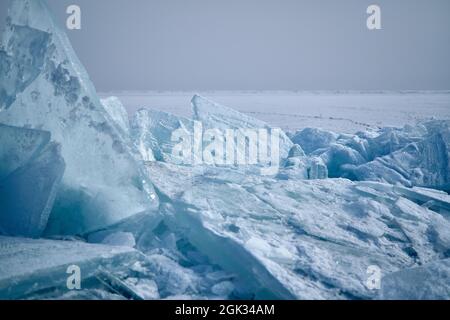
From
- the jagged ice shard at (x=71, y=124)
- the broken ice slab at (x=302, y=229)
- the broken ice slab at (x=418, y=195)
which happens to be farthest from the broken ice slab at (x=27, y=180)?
the broken ice slab at (x=418, y=195)

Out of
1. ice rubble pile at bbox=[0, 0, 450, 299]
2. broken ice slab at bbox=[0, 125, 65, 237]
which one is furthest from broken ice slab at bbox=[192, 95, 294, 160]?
broken ice slab at bbox=[0, 125, 65, 237]

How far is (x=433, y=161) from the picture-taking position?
341 centimetres

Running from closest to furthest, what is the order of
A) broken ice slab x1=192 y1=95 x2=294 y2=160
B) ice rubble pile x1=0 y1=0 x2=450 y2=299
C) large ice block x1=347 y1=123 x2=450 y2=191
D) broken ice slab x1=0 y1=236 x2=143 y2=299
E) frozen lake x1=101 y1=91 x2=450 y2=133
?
broken ice slab x1=0 y1=236 x2=143 y2=299 → ice rubble pile x1=0 y1=0 x2=450 y2=299 → large ice block x1=347 y1=123 x2=450 y2=191 → broken ice slab x1=192 y1=95 x2=294 y2=160 → frozen lake x1=101 y1=91 x2=450 y2=133

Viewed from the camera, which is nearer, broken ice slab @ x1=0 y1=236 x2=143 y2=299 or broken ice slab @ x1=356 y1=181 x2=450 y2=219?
broken ice slab @ x1=0 y1=236 x2=143 y2=299

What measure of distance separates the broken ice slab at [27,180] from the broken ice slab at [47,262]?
0.44 ft

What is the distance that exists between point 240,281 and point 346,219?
103cm

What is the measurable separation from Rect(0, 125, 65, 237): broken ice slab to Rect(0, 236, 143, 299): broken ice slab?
0.13 m

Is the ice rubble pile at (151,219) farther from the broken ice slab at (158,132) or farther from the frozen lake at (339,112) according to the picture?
the frozen lake at (339,112)

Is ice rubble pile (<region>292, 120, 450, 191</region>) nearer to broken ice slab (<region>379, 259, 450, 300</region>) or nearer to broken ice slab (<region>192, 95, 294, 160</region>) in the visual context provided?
broken ice slab (<region>192, 95, 294, 160</region>)

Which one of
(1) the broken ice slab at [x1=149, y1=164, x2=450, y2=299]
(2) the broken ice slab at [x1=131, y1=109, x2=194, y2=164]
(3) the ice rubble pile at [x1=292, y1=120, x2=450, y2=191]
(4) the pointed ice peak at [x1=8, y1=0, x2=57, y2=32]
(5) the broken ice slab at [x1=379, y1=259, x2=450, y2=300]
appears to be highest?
(4) the pointed ice peak at [x1=8, y1=0, x2=57, y2=32]

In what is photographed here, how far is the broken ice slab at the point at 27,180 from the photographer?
6.59ft

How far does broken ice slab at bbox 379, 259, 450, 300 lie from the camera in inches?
66.2
